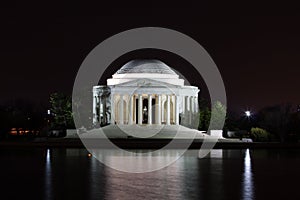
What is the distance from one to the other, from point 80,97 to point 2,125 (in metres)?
18.6


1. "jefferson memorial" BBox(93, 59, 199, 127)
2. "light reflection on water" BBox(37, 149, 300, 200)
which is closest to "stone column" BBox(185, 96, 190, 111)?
"jefferson memorial" BBox(93, 59, 199, 127)

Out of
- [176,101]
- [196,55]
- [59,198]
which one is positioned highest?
[196,55]

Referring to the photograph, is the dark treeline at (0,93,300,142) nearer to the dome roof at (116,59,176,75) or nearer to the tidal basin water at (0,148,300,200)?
the dome roof at (116,59,176,75)

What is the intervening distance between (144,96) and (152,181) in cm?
8327

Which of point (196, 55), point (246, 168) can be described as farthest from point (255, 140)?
point (246, 168)

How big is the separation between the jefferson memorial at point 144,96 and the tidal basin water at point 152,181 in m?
65.7

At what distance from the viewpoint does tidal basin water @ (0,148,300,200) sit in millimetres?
27141

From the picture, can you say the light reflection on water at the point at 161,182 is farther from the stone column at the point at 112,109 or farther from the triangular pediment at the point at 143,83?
the stone column at the point at 112,109

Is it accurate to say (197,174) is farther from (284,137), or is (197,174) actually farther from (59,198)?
(284,137)

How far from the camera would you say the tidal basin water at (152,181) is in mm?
27141

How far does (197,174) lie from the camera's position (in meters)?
35.8

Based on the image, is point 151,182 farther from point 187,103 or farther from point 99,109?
point 99,109

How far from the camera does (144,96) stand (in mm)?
115188

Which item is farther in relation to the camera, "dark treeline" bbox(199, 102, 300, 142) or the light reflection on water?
"dark treeline" bbox(199, 102, 300, 142)
